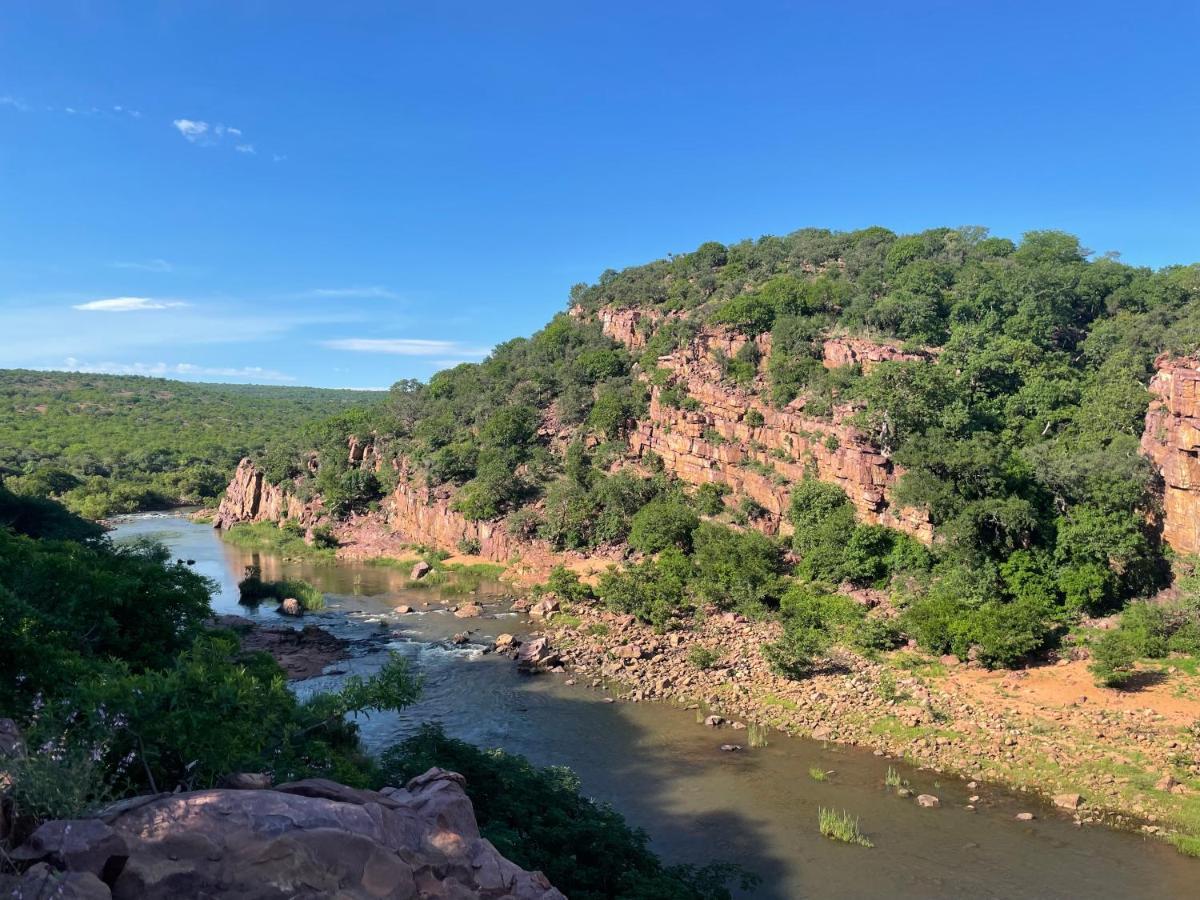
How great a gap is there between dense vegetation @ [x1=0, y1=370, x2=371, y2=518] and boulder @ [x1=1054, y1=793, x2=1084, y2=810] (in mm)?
78651

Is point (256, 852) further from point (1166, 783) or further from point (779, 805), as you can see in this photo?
point (1166, 783)

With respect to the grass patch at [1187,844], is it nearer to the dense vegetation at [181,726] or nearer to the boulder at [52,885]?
the dense vegetation at [181,726]

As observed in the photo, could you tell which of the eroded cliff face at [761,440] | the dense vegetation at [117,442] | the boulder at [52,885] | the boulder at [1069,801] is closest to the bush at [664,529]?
the eroded cliff face at [761,440]

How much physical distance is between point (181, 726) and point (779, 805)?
1562cm

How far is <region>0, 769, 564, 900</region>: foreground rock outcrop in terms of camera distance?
574cm

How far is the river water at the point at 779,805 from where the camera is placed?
1530 centimetres

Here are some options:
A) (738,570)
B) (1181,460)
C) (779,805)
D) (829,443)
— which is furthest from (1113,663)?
(829,443)

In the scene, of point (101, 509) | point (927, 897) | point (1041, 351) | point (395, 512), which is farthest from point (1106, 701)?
point (101, 509)

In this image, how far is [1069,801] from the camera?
58.6 feet

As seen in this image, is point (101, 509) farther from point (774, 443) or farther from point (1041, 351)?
point (1041, 351)

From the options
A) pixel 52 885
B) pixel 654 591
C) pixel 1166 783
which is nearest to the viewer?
pixel 52 885

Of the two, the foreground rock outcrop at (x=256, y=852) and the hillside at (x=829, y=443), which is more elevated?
the hillside at (x=829, y=443)

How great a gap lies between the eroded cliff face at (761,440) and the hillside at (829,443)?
0.51ft

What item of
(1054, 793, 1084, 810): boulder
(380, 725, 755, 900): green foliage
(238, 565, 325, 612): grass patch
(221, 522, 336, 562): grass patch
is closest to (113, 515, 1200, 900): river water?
(1054, 793, 1084, 810): boulder
